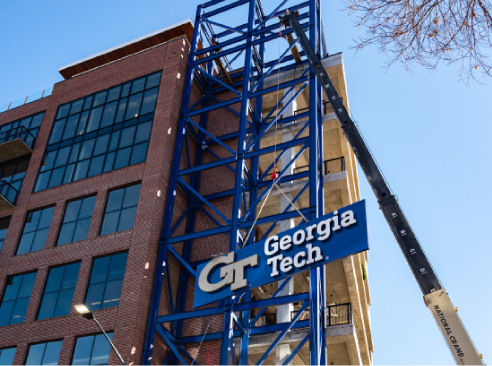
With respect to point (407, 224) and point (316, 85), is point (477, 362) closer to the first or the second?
point (407, 224)

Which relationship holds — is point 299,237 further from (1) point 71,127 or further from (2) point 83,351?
(1) point 71,127

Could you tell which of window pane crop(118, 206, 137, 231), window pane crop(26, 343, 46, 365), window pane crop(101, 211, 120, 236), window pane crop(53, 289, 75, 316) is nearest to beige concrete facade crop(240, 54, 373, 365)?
window pane crop(118, 206, 137, 231)

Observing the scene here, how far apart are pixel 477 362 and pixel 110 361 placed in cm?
1426

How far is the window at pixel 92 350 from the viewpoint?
22.9m

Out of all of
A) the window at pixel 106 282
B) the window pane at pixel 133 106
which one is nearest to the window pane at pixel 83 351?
the window at pixel 106 282

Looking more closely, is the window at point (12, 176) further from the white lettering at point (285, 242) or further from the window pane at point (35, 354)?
the white lettering at point (285, 242)

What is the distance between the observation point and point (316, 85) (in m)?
28.2

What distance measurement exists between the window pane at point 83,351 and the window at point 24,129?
602 inches

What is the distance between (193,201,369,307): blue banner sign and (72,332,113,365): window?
5.63m

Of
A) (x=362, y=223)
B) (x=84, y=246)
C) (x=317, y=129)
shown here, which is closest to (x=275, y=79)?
(x=317, y=129)

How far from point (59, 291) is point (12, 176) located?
440 inches

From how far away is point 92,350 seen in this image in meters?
23.2

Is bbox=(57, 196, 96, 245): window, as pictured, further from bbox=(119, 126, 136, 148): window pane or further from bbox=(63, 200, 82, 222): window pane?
bbox=(119, 126, 136, 148): window pane

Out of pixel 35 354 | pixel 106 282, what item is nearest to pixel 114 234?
pixel 106 282
